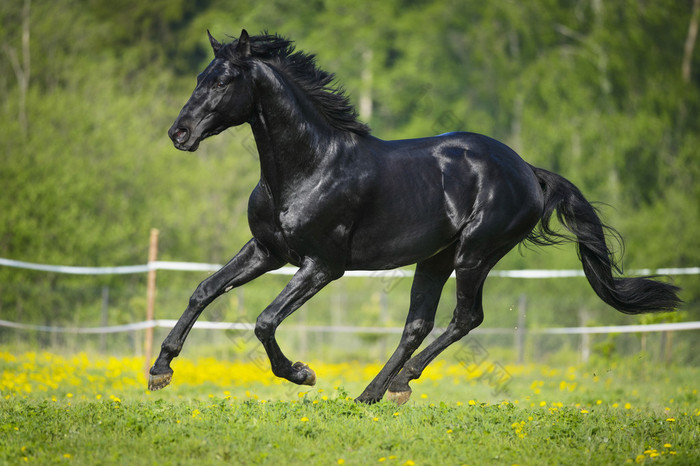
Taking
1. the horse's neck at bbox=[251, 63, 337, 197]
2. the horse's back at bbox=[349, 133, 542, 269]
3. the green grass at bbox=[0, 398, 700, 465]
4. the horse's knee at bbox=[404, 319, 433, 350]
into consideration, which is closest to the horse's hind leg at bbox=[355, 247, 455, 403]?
the horse's knee at bbox=[404, 319, 433, 350]

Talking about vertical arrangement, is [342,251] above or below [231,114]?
below

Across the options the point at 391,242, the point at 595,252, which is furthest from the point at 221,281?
the point at 595,252

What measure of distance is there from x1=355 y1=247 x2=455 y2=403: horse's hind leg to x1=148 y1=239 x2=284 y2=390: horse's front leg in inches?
43.2

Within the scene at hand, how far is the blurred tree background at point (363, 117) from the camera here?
18.2m

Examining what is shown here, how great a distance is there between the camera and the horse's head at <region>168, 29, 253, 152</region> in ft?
16.2

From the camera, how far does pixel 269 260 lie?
5.45 meters

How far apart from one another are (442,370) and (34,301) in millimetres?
8461

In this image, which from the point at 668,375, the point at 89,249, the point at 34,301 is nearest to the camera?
the point at 668,375

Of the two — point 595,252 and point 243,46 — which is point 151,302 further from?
point 595,252

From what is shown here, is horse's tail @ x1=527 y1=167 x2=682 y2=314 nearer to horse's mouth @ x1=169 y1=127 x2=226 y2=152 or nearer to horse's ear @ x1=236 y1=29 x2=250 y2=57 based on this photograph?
horse's ear @ x1=236 y1=29 x2=250 y2=57

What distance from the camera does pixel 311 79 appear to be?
5523 millimetres

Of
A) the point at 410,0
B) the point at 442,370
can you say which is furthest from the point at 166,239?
the point at 410,0

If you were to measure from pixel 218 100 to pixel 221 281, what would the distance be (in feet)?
3.99

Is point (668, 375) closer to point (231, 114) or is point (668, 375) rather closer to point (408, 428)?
point (408, 428)
